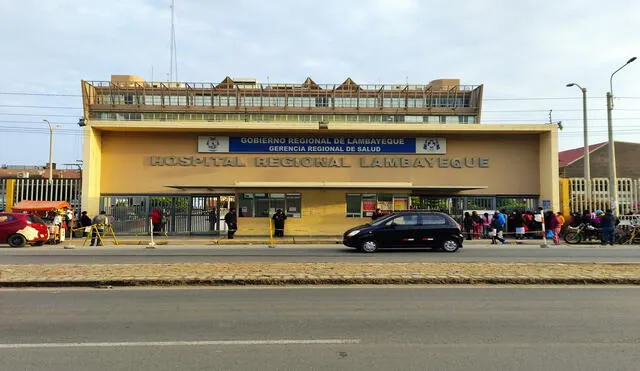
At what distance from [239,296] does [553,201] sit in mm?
23046

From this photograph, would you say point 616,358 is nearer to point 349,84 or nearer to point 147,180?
point 147,180

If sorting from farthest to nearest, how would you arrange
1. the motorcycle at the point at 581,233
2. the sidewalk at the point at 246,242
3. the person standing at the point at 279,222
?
the person standing at the point at 279,222, the motorcycle at the point at 581,233, the sidewalk at the point at 246,242

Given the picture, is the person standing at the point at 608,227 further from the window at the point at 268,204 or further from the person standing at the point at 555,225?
the window at the point at 268,204

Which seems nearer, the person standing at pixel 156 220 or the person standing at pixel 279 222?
the person standing at pixel 279 222

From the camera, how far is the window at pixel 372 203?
25375mm

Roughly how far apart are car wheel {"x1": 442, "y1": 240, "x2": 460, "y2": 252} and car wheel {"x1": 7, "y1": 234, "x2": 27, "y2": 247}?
54.0 feet

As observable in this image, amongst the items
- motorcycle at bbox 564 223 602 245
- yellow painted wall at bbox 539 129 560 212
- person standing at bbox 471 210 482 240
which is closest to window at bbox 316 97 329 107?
yellow painted wall at bbox 539 129 560 212

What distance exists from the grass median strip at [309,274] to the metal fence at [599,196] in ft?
61.9

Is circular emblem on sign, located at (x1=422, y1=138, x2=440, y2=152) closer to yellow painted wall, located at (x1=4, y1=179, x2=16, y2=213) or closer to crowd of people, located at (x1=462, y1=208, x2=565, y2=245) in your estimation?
crowd of people, located at (x1=462, y1=208, x2=565, y2=245)

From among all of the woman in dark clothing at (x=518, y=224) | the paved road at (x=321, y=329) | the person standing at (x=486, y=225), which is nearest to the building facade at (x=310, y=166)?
the person standing at (x=486, y=225)

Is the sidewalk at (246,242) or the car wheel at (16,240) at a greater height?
the car wheel at (16,240)

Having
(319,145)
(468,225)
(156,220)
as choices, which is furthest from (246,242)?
(468,225)

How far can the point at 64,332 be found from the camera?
6047 mm

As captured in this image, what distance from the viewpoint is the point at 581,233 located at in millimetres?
22000
